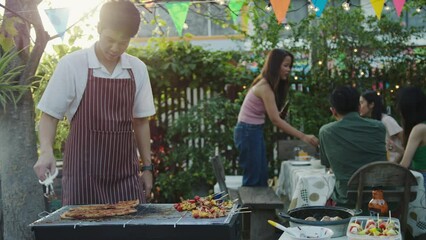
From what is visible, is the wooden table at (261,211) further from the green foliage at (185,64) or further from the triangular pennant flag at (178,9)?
→ the green foliage at (185,64)

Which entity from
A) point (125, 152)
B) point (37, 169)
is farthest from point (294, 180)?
point (37, 169)

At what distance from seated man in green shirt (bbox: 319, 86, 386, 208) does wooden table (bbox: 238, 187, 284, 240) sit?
793 millimetres

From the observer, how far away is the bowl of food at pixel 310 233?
302 centimetres

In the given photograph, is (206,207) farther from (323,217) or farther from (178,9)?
(178,9)

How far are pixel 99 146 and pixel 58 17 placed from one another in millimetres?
2538

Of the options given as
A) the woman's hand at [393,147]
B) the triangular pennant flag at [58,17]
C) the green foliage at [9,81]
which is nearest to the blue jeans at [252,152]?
the woman's hand at [393,147]

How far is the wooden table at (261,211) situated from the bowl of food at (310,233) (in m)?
3.05

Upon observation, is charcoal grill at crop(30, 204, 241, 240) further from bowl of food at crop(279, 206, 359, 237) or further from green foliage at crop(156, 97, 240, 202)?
green foliage at crop(156, 97, 240, 202)

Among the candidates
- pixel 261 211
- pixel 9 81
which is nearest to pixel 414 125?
pixel 261 211

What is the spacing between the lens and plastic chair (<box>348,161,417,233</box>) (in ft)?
17.7

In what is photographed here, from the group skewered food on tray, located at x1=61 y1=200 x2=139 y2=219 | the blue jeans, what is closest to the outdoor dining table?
the blue jeans

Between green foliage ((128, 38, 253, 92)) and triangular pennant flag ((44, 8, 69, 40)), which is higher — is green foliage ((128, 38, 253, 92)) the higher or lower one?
the lower one

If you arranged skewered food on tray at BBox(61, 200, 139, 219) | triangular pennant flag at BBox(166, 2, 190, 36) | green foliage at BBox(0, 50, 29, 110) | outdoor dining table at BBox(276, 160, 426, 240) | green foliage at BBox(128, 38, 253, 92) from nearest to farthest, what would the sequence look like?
skewered food on tray at BBox(61, 200, 139, 219), green foliage at BBox(0, 50, 29, 110), outdoor dining table at BBox(276, 160, 426, 240), triangular pennant flag at BBox(166, 2, 190, 36), green foliage at BBox(128, 38, 253, 92)

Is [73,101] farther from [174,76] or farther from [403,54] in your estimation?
[403,54]
